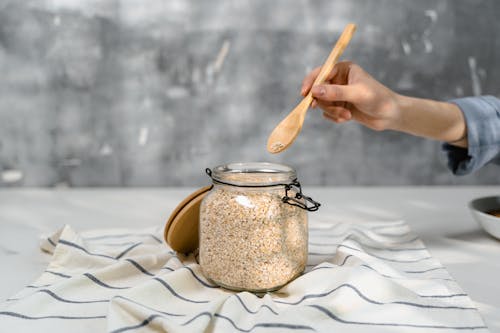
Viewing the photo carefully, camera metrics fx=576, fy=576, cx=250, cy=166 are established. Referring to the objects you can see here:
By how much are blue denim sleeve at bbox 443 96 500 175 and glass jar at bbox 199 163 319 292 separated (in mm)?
448

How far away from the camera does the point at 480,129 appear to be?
1063 millimetres

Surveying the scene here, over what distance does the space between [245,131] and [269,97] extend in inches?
4.4

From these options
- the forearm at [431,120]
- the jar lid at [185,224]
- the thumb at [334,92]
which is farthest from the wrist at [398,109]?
the jar lid at [185,224]

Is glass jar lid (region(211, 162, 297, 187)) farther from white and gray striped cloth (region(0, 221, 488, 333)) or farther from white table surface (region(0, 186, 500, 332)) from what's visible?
white table surface (region(0, 186, 500, 332))

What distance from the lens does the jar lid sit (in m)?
0.86

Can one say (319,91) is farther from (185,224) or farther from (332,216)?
(332,216)

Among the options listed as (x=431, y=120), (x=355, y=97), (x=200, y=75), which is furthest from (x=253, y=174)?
(x=200, y=75)

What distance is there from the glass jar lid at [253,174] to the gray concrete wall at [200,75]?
723mm

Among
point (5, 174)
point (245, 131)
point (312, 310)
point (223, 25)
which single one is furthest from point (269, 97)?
point (312, 310)

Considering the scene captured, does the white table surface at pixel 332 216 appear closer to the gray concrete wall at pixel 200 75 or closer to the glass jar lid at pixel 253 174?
the gray concrete wall at pixel 200 75

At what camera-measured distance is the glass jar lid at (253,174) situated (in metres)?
0.76

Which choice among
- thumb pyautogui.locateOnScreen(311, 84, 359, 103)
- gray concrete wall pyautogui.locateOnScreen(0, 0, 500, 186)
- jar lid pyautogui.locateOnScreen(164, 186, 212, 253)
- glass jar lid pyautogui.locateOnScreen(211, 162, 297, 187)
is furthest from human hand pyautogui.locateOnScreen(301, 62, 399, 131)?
gray concrete wall pyautogui.locateOnScreen(0, 0, 500, 186)

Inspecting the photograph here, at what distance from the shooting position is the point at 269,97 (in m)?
1.54

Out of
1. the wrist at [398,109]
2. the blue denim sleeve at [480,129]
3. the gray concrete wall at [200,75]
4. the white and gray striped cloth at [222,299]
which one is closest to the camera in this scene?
the white and gray striped cloth at [222,299]
